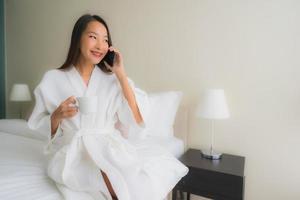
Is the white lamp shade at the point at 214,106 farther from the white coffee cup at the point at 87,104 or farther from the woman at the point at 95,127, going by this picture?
the white coffee cup at the point at 87,104

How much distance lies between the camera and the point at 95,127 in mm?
1196

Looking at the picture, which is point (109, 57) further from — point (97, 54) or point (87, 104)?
point (87, 104)

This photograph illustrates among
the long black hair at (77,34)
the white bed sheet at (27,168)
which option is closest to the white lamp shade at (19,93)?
the white bed sheet at (27,168)

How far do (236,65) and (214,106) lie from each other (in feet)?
1.27

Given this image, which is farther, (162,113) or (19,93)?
(19,93)

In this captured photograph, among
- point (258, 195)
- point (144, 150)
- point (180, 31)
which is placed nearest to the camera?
point (144, 150)

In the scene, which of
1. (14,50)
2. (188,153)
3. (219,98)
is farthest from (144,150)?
(14,50)

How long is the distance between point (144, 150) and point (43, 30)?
7.13 ft

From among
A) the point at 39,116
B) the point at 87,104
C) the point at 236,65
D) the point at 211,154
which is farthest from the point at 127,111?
the point at 236,65

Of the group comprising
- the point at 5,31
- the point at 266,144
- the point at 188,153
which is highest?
the point at 5,31

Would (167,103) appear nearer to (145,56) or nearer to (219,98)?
(219,98)

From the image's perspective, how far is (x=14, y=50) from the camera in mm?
3189

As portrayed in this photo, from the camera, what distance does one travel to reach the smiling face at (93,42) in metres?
1.23

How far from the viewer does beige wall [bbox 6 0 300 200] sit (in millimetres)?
1675
